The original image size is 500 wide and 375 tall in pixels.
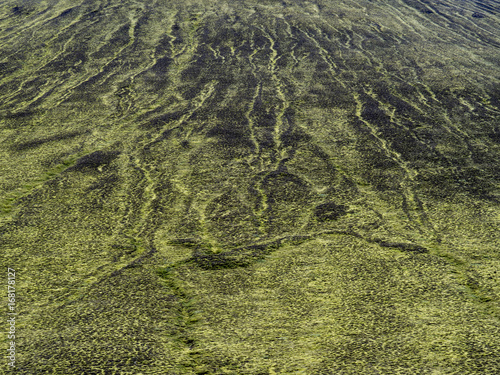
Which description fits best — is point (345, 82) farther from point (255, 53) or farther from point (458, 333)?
point (458, 333)

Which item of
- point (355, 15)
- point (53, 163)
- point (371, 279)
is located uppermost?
point (355, 15)

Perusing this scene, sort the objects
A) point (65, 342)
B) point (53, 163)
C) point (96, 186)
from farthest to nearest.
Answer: point (53, 163), point (96, 186), point (65, 342)

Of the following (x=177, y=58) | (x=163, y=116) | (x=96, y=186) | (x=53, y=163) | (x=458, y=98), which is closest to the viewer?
(x=96, y=186)

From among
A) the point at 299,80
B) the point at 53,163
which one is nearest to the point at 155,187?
the point at 53,163

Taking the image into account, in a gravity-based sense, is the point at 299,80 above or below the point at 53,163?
above

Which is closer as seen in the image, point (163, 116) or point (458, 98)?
point (163, 116)

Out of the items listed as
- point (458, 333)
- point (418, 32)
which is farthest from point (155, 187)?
point (418, 32)

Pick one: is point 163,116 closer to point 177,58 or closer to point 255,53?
point 177,58
